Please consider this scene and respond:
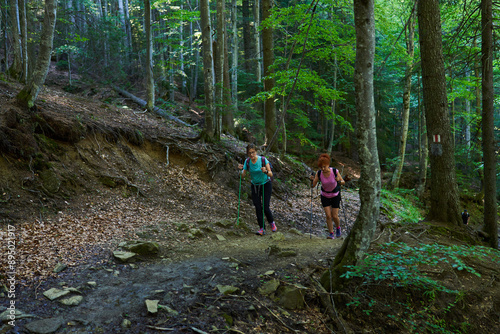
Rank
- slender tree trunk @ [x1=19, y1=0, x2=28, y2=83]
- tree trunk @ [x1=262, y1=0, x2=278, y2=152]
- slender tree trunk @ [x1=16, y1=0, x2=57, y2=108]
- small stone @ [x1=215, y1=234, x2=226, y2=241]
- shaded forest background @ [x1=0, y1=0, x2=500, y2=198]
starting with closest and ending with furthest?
small stone @ [x1=215, y1=234, x2=226, y2=241], slender tree trunk @ [x1=16, y1=0, x2=57, y2=108], slender tree trunk @ [x1=19, y1=0, x2=28, y2=83], shaded forest background @ [x1=0, y1=0, x2=500, y2=198], tree trunk @ [x1=262, y1=0, x2=278, y2=152]

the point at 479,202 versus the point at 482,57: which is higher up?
the point at 482,57

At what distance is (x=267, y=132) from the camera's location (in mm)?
12867

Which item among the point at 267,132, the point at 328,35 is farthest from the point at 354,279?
the point at 267,132

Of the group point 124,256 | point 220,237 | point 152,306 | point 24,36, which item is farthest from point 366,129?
point 24,36

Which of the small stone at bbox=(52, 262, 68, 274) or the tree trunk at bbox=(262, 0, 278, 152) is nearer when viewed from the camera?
the small stone at bbox=(52, 262, 68, 274)

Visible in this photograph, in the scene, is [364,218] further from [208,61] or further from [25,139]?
[208,61]

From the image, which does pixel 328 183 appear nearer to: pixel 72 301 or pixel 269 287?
pixel 269 287

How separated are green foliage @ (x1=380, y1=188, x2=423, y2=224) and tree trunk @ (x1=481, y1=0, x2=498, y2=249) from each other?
331cm

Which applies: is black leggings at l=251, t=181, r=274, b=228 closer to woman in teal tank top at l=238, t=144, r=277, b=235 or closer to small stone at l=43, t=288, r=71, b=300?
woman in teal tank top at l=238, t=144, r=277, b=235

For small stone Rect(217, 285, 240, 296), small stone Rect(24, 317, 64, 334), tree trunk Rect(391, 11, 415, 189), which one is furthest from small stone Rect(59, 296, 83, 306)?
tree trunk Rect(391, 11, 415, 189)

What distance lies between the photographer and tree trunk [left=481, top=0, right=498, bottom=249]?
662 centimetres

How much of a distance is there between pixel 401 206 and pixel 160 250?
1181cm

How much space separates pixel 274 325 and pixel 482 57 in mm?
7300

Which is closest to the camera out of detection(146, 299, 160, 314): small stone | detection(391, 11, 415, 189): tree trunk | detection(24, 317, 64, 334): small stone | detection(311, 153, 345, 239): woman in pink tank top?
detection(24, 317, 64, 334): small stone
